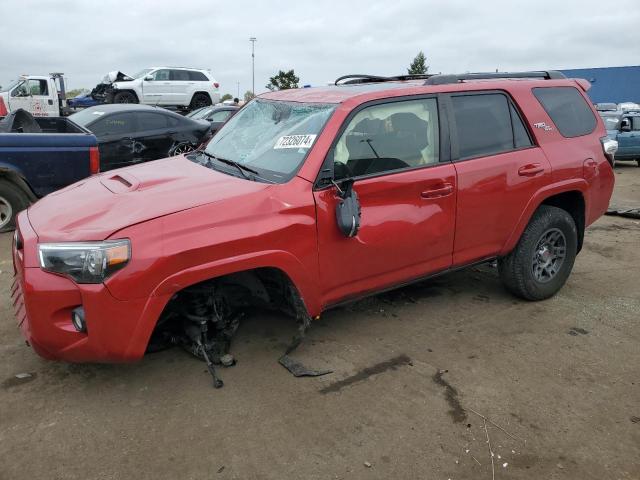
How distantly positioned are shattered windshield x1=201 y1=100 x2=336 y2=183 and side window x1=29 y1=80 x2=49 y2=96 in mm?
15918

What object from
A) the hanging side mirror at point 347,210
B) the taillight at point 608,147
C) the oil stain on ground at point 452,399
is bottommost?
the oil stain on ground at point 452,399

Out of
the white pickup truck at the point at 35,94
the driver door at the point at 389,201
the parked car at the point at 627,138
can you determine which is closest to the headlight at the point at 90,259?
the driver door at the point at 389,201

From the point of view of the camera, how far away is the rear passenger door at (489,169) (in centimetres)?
370

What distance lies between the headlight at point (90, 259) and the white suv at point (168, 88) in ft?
63.5

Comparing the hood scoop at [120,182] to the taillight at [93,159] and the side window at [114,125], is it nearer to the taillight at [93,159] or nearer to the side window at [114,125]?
the taillight at [93,159]

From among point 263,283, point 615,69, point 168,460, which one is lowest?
point 168,460

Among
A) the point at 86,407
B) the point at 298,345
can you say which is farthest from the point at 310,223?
the point at 86,407

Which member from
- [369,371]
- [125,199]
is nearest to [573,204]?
[369,371]

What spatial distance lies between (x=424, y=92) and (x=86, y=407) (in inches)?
114

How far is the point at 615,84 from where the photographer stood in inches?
1521

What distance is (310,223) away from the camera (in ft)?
9.99

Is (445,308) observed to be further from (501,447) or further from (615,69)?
(615,69)

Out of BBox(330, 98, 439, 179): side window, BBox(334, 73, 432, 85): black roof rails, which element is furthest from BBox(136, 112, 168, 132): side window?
BBox(330, 98, 439, 179): side window

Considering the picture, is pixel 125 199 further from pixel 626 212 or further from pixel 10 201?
pixel 626 212
